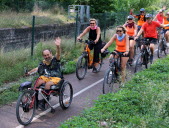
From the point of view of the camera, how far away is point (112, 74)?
27.4 feet

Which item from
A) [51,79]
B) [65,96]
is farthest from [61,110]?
[51,79]

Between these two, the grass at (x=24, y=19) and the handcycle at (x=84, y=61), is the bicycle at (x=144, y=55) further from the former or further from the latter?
the grass at (x=24, y=19)

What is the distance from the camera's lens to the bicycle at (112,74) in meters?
8.12

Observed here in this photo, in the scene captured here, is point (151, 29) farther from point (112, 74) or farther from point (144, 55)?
point (112, 74)

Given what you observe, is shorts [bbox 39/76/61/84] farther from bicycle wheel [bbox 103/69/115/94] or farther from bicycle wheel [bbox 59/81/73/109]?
bicycle wheel [bbox 103/69/115/94]

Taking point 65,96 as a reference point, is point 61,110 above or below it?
below

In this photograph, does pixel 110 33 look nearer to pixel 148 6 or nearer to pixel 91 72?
pixel 91 72

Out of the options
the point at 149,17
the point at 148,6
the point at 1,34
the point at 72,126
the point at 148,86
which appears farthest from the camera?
the point at 148,6

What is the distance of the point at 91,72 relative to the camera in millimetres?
11195

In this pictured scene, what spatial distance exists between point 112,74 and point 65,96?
1.69 meters

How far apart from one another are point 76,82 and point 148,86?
2972mm

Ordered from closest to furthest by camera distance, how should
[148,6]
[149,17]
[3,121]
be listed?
1. [3,121]
2. [149,17]
3. [148,6]

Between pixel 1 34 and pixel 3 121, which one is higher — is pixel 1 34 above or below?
above

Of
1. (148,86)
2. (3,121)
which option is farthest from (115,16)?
(3,121)
